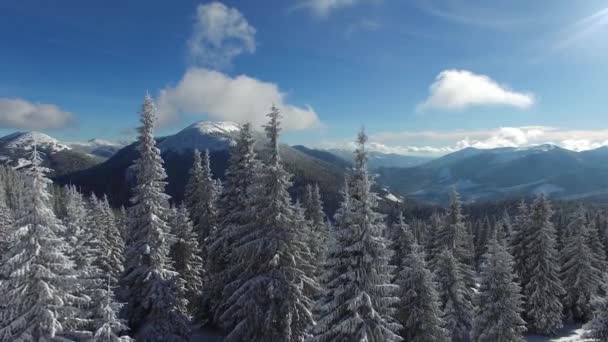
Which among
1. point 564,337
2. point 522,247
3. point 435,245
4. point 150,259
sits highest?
point 150,259

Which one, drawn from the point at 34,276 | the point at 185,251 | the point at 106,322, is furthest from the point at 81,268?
the point at 185,251

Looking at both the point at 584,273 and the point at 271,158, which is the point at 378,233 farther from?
the point at 584,273

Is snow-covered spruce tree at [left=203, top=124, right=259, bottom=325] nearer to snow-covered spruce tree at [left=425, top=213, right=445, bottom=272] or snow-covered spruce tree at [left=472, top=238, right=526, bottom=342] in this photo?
snow-covered spruce tree at [left=472, top=238, right=526, bottom=342]

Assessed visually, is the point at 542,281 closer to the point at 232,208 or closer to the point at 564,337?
the point at 564,337

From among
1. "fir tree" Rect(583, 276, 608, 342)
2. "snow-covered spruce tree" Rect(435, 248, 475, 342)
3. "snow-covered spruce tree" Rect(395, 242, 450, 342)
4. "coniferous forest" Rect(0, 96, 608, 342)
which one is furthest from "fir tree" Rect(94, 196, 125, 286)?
"fir tree" Rect(583, 276, 608, 342)

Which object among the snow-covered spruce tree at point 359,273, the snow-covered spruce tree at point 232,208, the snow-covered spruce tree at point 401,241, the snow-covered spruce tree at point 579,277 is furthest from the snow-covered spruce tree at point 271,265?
the snow-covered spruce tree at point 579,277

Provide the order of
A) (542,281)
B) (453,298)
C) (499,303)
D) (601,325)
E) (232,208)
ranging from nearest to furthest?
(601,325) → (232,208) → (499,303) → (453,298) → (542,281)

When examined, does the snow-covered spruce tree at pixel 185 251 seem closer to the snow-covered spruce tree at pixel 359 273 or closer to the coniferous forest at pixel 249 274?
the coniferous forest at pixel 249 274
